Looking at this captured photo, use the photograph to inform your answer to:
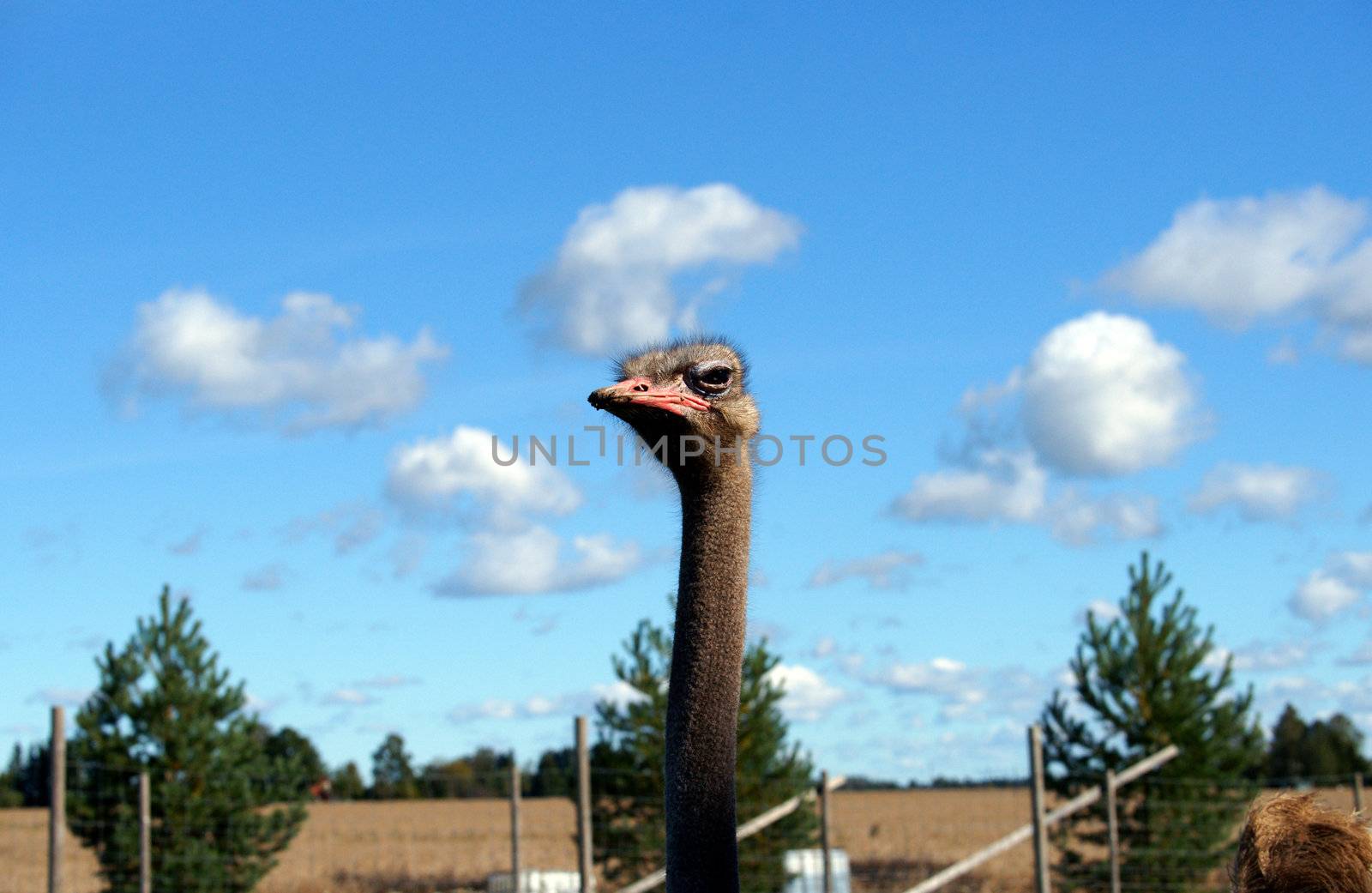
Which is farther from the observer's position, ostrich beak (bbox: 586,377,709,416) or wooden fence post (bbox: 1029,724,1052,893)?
wooden fence post (bbox: 1029,724,1052,893)

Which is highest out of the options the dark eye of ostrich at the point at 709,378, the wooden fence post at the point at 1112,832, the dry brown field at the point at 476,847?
the dark eye of ostrich at the point at 709,378

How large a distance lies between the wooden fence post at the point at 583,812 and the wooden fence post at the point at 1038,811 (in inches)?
110

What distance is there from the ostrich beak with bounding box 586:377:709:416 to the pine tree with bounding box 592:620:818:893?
8175mm

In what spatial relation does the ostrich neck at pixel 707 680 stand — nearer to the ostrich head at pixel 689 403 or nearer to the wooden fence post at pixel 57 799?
the ostrich head at pixel 689 403

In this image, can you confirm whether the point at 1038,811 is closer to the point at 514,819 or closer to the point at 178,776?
the point at 514,819

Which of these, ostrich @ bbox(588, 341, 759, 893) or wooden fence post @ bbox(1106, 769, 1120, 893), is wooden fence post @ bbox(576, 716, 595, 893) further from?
ostrich @ bbox(588, 341, 759, 893)

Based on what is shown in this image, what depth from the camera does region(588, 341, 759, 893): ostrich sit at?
293cm

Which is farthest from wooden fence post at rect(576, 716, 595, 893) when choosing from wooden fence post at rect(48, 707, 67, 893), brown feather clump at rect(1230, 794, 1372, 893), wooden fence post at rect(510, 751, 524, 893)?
brown feather clump at rect(1230, 794, 1372, 893)

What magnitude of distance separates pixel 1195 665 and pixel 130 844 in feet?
26.0

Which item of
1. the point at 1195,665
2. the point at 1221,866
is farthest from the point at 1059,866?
the point at 1195,665

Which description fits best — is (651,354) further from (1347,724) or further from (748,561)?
(1347,724)

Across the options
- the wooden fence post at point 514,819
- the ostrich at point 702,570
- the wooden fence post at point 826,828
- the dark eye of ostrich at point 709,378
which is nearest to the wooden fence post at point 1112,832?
the wooden fence post at point 826,828

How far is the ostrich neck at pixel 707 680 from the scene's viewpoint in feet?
9.53

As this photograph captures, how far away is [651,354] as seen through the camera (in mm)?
3461
